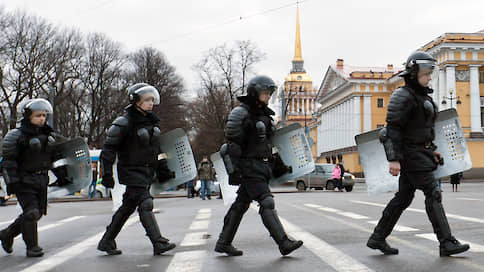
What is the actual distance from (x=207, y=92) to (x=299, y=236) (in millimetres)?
44708

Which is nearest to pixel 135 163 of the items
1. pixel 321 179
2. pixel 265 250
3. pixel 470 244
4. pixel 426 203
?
pixel 265 250

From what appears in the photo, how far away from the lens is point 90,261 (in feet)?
22.0

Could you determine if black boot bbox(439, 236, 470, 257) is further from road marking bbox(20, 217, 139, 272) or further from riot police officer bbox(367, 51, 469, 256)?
road marking bbox(20, 217, 139, 272)

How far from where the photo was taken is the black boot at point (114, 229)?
7.00 metres

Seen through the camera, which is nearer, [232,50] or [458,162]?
[458,162]

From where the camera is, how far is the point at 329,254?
6.62 meters

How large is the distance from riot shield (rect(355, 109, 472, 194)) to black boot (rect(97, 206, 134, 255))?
8.75 ft

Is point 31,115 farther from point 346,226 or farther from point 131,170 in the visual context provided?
point 346,226

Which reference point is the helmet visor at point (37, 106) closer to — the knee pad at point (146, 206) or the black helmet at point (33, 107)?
the black helmet at point (33, 107)

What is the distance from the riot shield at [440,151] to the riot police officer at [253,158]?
42.9 inches

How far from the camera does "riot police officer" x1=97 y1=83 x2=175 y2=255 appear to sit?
676 cm

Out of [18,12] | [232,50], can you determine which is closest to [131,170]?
[18,12]

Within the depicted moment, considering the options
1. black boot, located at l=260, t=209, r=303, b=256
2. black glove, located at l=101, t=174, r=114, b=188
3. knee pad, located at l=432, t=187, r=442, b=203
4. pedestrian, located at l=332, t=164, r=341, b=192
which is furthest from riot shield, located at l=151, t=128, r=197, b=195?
pedestrian, located at l=332, t=164, r=341, b=192

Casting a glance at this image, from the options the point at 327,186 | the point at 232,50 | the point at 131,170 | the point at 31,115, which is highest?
the point at 232,50
